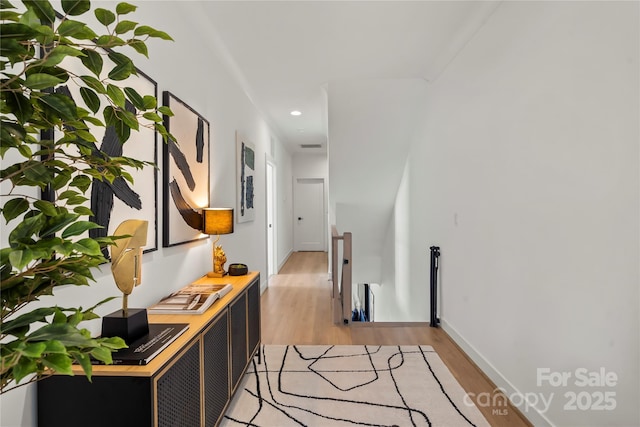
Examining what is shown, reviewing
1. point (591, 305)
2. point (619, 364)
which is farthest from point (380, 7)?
point (619, 364)

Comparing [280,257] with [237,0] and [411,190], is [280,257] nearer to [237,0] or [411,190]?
[411,190]

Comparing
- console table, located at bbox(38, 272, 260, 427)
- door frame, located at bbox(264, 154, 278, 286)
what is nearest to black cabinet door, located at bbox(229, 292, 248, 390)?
console table, located at bbox(38, 272, 260, 427)

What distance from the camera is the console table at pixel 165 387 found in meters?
1.14

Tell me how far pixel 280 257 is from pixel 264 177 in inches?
83.1

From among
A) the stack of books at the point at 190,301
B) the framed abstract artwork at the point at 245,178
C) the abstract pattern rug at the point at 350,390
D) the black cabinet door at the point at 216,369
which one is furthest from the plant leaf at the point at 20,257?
the framed abstract artwork at the point at 245,178

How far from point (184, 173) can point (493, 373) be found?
242cm

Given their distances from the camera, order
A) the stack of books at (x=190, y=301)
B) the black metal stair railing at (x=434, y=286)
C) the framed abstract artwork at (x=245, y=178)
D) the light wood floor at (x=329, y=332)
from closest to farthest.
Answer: the stack of books at (x=190, y=301)
the light wood floor at (x=329, y=332)
the black metal stair railing at (x=434, y=286)
the framed abstract artwork at (x=245, y=178)

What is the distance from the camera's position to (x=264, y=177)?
202 inches

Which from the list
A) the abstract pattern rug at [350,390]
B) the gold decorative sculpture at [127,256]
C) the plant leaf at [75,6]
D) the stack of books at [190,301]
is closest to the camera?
the plant leaf at [75,6]

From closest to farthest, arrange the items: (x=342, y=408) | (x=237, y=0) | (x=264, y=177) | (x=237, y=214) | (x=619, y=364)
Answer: (x=619, y=364) → (x=342, y=408) → (x=237, y=0) → (x=237, y=214) → (x=264, y=177)

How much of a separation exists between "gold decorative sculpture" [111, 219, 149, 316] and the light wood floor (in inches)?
76.0

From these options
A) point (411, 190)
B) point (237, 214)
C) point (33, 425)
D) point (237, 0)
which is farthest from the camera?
point (411, 190)

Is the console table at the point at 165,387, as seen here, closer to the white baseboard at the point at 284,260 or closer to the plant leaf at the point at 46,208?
the plant leaf at the point at 46,208

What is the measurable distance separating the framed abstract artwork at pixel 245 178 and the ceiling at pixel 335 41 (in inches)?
25.5
